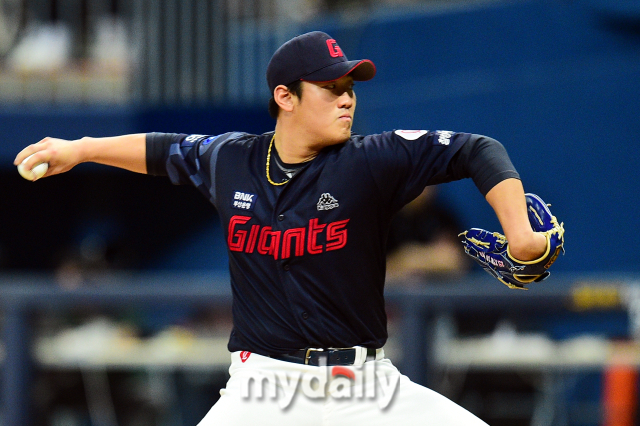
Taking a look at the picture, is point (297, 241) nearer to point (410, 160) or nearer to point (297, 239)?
point (297, 239)

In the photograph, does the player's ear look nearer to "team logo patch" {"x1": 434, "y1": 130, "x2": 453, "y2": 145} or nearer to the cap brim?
the cap brim

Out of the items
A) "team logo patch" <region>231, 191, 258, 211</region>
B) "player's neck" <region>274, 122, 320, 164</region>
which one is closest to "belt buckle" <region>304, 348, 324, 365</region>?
"team logo patch" <region>231, 191, 258, 211</region>

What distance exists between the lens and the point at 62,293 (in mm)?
6801

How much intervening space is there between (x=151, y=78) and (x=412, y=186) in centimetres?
600

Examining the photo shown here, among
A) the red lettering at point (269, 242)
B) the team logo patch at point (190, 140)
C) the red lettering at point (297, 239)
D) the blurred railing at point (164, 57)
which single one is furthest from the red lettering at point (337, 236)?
the blurred railing at point (164, 57)

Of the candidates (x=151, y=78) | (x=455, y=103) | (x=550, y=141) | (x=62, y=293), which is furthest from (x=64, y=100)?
(x=550, y=141)

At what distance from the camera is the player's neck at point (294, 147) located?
3.55 metres

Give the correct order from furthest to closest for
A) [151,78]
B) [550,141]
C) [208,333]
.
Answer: [151,78], [550,141], [208,333]

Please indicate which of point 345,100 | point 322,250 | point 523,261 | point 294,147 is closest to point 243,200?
point 294,147

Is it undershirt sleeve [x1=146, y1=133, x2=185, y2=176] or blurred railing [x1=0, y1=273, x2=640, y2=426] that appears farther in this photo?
blurred railing [x1=0, y1=273, x2=640, y2=426]

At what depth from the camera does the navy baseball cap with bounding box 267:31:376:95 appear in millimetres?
3443

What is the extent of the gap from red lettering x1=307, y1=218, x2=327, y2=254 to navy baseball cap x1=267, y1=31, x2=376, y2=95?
0.49 metres

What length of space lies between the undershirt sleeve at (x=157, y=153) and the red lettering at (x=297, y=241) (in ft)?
2.09

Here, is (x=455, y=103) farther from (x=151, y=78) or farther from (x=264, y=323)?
(x=264, y=323)
